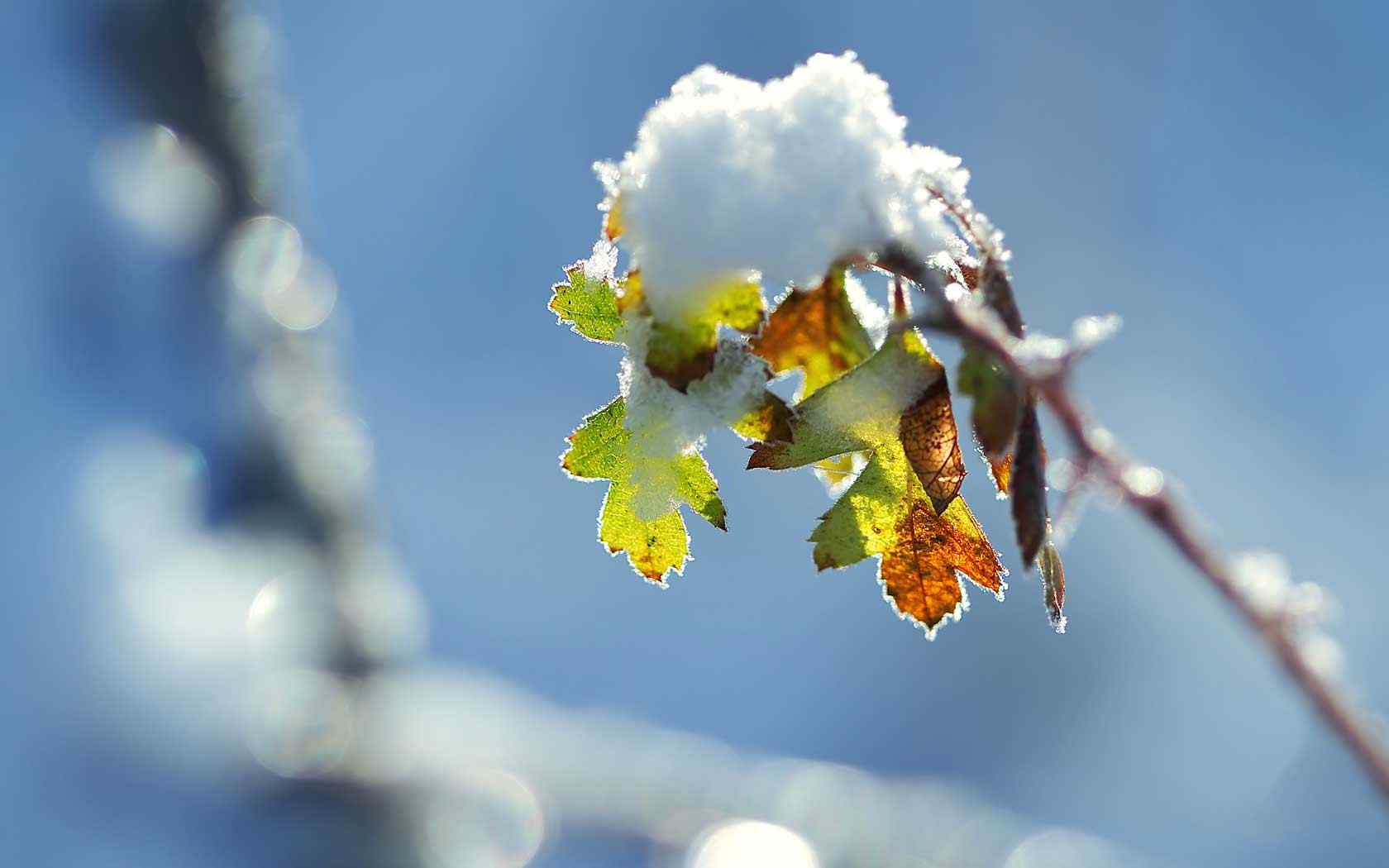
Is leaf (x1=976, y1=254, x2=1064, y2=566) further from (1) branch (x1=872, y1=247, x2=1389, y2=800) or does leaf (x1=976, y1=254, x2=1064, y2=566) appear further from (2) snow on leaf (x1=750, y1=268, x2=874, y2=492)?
(2) snow on leaf (x1=750, y1=268, x2=874, y2=492)

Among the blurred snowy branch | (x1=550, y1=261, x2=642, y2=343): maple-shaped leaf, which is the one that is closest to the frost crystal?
(x1=550, y1=261, x2=642, y2=343): maple-shaped leaf

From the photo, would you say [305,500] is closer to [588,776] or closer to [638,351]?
[588,776]

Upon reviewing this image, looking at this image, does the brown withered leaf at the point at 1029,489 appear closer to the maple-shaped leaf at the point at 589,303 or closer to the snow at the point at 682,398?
the snow at the point at 682,398

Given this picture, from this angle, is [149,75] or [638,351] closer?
[638,351]

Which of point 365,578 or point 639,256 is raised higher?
point 365,578

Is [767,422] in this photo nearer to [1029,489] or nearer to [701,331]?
[701,331]

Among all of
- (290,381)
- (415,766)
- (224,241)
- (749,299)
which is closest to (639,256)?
(749,299)
